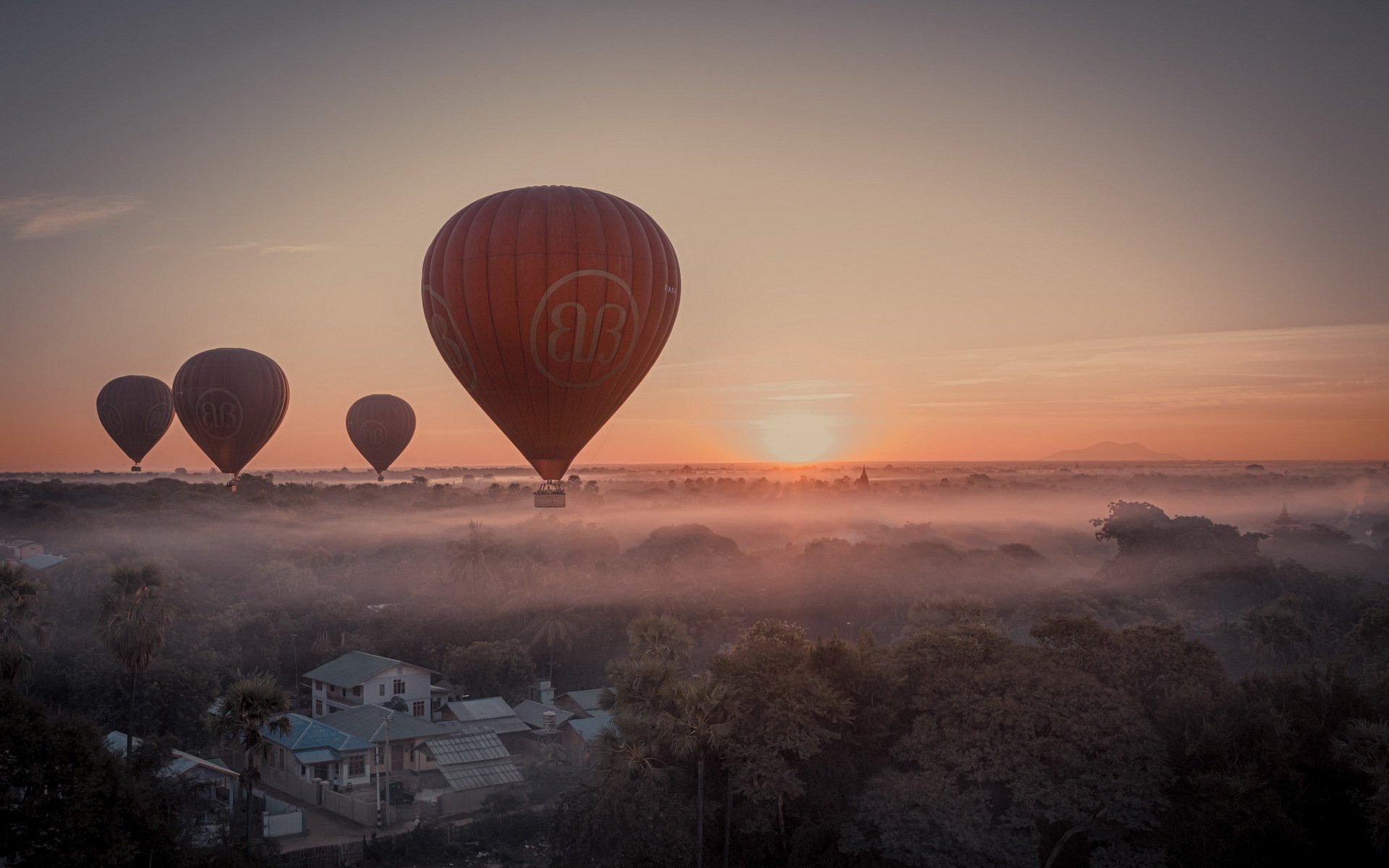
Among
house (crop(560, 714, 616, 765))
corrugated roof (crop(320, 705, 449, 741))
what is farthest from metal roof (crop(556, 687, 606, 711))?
corrugated roof (crop(320, 705, 449, 741))

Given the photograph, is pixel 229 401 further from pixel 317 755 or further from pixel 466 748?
pixel 466 748

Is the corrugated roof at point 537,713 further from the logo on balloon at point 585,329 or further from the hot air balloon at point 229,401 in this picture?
the hot air balloon at point 229,401

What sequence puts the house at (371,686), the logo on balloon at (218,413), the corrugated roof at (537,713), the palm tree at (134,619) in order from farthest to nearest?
1. the logo on balloon at (218,413)
2. the house at (371,686)
3. the corrugated roof at (537,713)
4. the palm tree at (134,619)

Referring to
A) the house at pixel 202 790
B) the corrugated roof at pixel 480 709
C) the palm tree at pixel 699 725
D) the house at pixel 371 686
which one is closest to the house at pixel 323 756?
the house at pixel 202 790

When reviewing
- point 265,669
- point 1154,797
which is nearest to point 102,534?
point 265,669

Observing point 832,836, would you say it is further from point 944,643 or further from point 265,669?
point 265,669

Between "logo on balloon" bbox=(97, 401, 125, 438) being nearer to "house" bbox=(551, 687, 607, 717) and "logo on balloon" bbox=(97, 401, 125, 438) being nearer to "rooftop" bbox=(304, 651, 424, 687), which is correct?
"rooftop" bbox=(304, 651, 424, 687)
